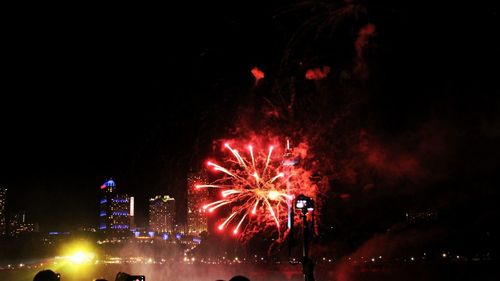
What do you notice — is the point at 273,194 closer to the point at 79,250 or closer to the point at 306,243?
the point at 306,243

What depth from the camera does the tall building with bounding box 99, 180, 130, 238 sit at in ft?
487

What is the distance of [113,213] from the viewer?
15562 cm

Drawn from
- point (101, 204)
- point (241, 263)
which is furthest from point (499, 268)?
point (101, 204)

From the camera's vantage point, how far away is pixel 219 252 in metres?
91.4

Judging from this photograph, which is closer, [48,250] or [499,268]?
[499,268]

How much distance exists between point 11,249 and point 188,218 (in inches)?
1526

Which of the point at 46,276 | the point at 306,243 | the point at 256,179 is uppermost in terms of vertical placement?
the point at 256,179

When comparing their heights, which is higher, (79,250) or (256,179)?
(256,179)

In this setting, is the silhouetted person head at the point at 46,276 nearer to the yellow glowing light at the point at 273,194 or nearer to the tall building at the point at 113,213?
the yellow glowing light at the point at 273,194

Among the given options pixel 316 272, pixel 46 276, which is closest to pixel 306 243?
pixel 46 276

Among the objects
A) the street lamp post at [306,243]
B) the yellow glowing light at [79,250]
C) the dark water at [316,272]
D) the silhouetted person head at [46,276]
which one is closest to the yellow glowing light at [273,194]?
the street lamp post at [306,243]

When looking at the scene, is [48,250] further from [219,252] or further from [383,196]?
[383,196]

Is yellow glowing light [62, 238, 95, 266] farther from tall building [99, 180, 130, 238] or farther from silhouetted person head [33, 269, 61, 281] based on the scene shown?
silhouetted person head [33, 269, 61, 281]

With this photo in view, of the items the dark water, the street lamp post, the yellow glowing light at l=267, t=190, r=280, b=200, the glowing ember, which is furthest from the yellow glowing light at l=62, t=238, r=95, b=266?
the street lamp post
